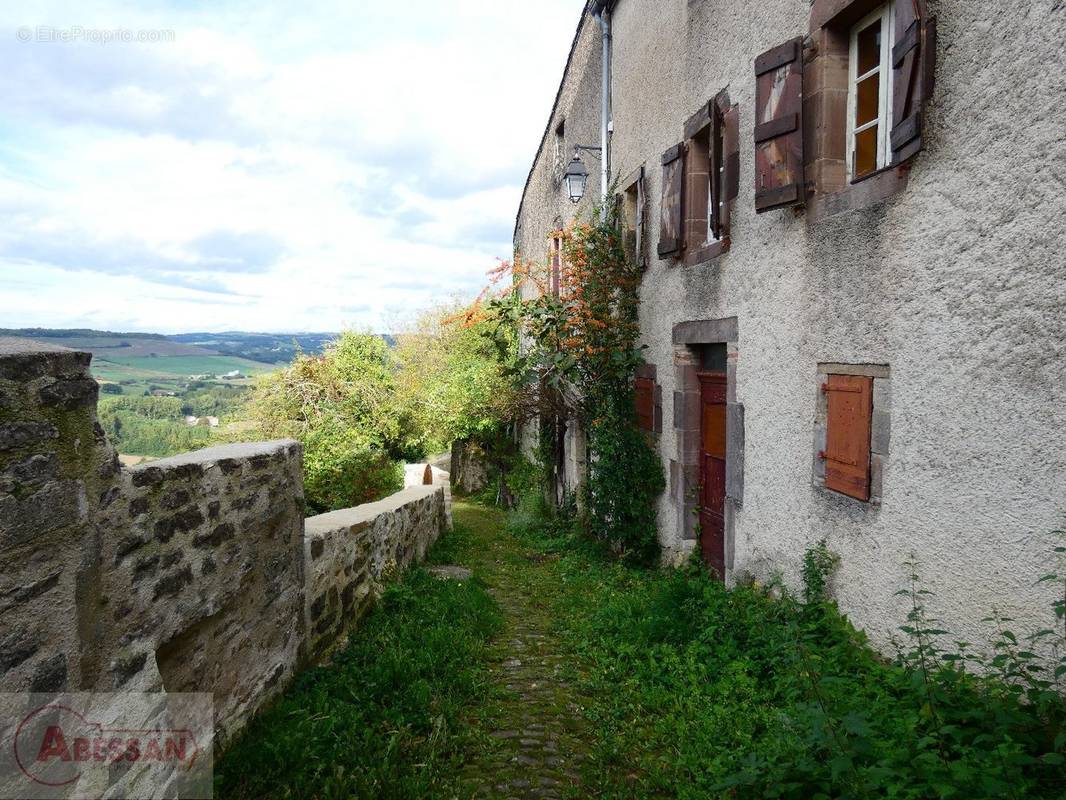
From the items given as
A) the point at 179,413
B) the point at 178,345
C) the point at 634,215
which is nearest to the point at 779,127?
the point at 634,215

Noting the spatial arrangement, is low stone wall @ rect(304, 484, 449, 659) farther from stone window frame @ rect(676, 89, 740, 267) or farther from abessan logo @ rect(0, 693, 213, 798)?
stone window frame @ rect(676, 89, 740, 267)

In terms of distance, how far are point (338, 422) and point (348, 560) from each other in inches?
416

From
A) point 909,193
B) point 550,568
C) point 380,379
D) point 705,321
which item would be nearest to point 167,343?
point 380,379

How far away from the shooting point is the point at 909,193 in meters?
3.45

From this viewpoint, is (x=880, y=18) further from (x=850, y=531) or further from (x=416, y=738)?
(x=416, y=738)

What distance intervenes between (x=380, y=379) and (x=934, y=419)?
47.6 feet

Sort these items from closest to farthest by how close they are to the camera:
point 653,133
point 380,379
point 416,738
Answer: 1. point 416,738
2. point 653,133
3. point 380,379

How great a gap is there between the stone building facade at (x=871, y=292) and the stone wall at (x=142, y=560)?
133 inches

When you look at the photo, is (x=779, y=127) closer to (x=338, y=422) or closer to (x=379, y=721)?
(x=379, y=721)

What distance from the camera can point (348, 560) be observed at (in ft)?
15.5

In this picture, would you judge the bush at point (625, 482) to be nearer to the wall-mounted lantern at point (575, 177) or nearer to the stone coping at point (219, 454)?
the wall-mounted lantern at point (575, 177)

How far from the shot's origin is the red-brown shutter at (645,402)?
24.1 ft

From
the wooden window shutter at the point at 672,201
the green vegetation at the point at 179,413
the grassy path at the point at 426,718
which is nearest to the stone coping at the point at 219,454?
the grassy path at the point at 426,718

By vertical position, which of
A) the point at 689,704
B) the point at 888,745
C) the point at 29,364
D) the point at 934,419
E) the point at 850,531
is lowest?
the point at 689,704
